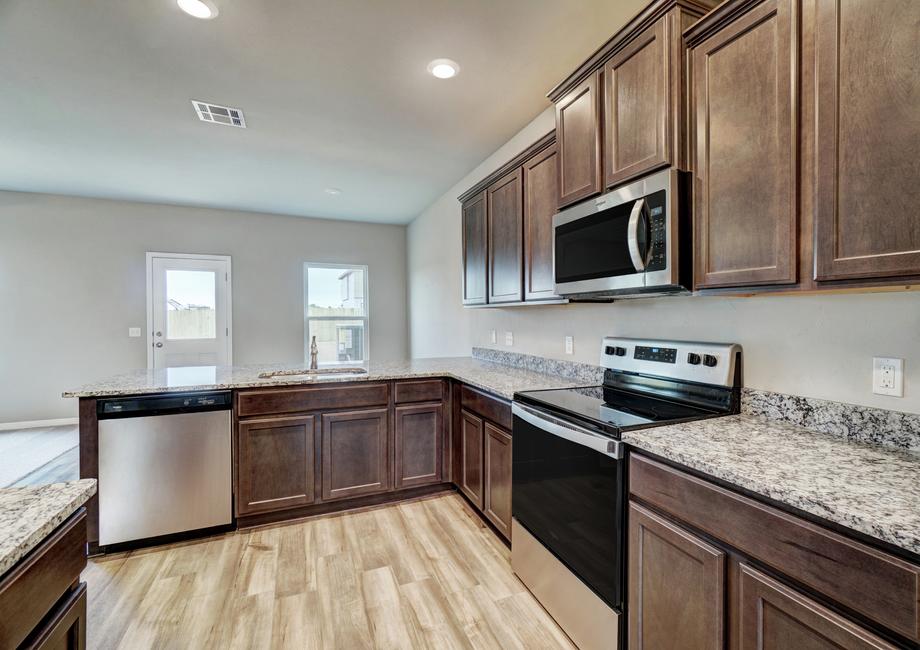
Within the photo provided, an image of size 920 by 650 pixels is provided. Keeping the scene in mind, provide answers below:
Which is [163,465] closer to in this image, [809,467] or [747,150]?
[809,467]

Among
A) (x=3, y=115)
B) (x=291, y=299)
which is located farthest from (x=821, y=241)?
(x=291, y=299)

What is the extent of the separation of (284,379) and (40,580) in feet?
6.05

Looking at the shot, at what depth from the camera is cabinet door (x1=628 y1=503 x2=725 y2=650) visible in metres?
1.10

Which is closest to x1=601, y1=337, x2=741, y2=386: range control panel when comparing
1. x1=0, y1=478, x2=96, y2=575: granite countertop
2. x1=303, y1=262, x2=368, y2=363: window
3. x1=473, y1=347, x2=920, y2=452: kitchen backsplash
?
x1=473, y1=347, x2=920, y2=452: kitchen backsplash

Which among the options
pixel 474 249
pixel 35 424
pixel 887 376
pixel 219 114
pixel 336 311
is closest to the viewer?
pixel 887 376

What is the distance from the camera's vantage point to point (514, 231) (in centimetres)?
262

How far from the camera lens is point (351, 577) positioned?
208cm

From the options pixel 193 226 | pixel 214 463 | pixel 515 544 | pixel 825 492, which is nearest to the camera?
pixel 825 492

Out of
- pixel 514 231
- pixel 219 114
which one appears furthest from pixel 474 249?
pixel 219 114

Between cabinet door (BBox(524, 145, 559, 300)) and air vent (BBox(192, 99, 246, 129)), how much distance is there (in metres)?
2.02

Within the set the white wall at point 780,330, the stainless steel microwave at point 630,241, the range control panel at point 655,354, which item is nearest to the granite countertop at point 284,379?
the white wall at point 780,330

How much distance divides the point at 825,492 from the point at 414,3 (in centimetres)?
228

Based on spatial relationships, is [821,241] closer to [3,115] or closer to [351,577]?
[351,577]

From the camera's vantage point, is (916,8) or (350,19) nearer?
(916,8)
